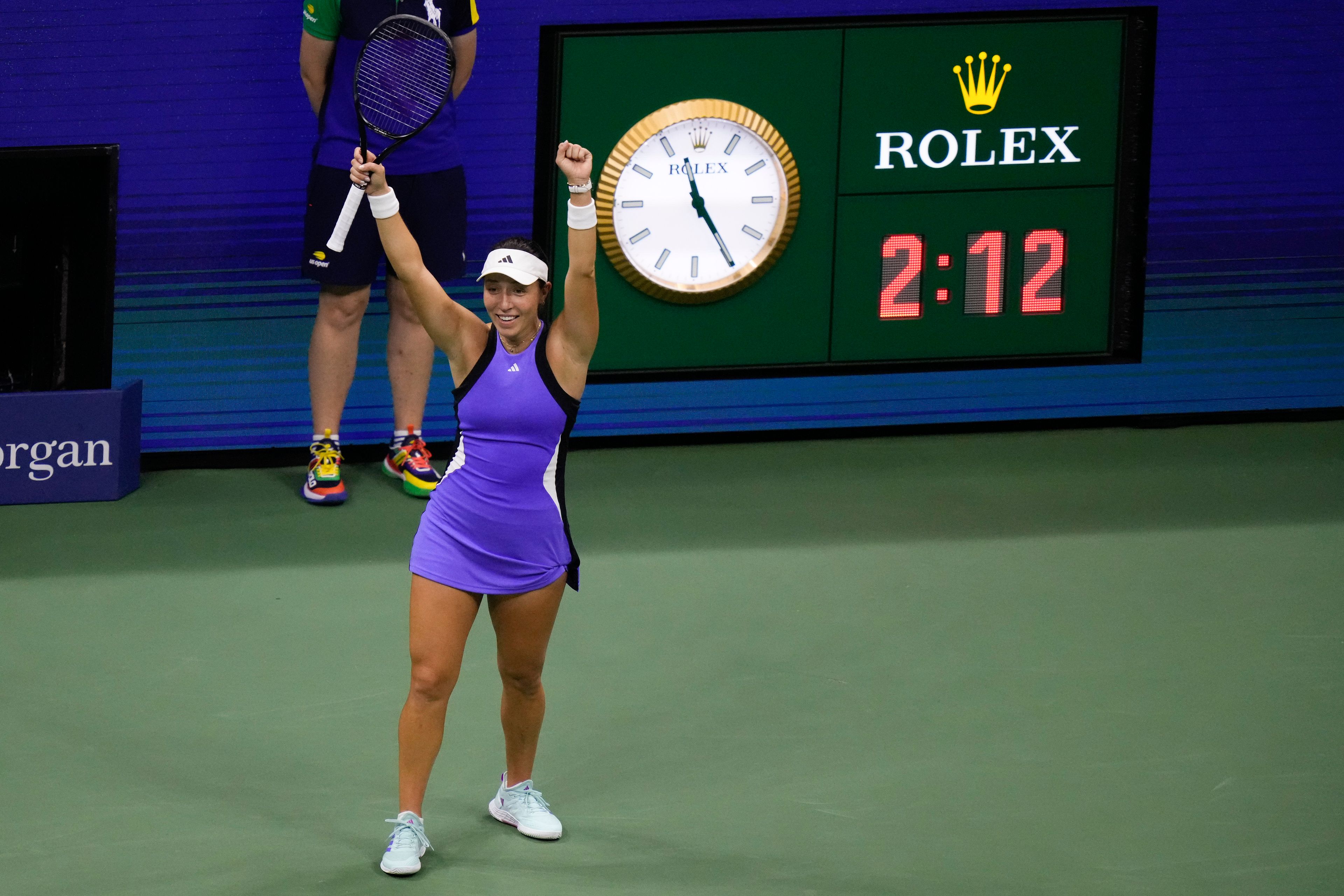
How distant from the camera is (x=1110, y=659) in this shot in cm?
527

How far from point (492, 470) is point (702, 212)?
10.7 ft

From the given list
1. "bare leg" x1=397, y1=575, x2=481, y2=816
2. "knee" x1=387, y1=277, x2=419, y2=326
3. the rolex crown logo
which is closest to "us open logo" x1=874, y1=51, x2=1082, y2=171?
the rolex crown logo

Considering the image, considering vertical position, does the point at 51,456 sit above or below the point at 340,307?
below

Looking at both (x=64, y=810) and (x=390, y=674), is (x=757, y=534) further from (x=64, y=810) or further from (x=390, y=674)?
(x=64, y=810)

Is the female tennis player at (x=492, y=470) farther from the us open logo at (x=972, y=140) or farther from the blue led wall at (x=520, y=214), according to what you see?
the us open logo at (x=972, y=140)

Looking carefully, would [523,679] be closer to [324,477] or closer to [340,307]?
[324,477]

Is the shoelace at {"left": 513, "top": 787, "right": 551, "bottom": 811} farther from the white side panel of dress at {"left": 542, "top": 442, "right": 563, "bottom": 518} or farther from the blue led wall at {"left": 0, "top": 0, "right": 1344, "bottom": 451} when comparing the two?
the blue led wall at {"left": 0, "top": 0, "right": 1344, "bottom": 451}

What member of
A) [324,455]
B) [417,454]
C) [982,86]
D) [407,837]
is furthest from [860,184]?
[407,837]

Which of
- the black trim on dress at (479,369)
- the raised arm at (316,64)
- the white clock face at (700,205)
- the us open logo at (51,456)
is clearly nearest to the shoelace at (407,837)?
the black trim on dress at (479,369)

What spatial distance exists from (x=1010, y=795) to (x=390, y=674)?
5.77ft

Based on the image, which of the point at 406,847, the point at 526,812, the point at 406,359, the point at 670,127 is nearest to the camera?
the point at 406,847

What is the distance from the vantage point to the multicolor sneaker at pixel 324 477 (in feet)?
21.6

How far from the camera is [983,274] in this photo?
23.9 ft

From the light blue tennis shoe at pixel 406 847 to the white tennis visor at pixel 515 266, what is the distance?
120cm
